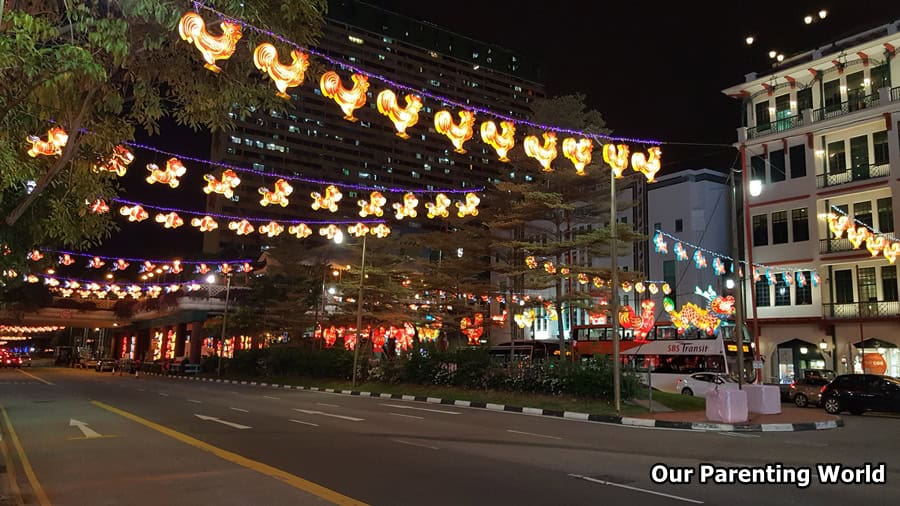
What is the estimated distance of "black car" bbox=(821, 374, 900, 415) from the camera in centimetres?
2061

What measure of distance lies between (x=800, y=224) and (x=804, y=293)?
3.72 meters

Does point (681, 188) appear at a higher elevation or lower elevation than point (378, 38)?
lower

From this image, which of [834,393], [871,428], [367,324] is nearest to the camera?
[871,428]

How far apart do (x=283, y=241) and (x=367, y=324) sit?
38.2ft

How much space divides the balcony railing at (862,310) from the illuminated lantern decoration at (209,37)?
31696 mm

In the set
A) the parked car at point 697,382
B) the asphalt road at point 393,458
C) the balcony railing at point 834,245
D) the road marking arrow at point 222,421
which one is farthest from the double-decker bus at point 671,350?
the road marking arrow at point 222,421

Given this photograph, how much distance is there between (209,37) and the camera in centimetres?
771

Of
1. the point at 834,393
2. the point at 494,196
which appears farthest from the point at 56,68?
the point at 494,196

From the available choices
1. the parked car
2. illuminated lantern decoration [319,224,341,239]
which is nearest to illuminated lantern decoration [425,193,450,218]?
illuminated lantern decoration [319,224,341,239]

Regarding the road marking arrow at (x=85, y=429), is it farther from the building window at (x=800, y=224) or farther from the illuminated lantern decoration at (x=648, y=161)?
the building window at (x=800, y=224)

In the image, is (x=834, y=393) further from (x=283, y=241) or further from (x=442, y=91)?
(x=442, y=91)

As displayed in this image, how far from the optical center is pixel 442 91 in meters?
110

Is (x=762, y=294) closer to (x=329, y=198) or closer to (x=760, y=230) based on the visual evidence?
(x=760, y=230)

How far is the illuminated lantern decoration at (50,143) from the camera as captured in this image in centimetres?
932
